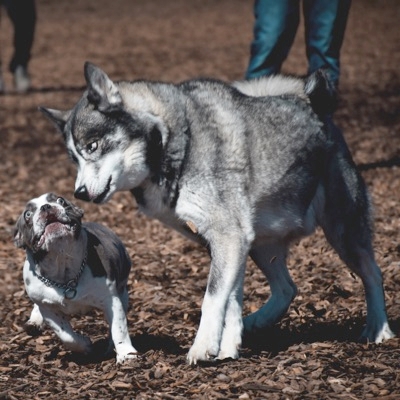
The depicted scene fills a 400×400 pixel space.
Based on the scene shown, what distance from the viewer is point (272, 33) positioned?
6711 mm

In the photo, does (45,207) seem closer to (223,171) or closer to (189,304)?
(223,171)

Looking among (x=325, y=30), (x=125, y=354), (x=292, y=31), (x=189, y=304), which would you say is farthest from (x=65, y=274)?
(x=325, y=30)

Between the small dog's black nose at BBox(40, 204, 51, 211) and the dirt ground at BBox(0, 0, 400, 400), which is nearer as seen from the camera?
the dirt ground at BBox(0, 0, 400, 400)

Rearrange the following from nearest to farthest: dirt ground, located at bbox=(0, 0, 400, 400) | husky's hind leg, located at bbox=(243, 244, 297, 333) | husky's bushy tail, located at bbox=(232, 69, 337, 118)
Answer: dirt ground, located at bbox=(0, 0, 400, 400)
husky's bushy tail, located at bbox=(232, 69, 337, 118)
husky's hind leg, located at bbox=(243, 244, 297, 333)

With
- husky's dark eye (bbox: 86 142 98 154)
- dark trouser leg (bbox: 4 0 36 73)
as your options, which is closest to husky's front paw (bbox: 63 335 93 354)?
husky's dark eye (bbox: 86 142 98 154)

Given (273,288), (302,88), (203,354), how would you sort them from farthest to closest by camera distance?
1. (273,288)
2. (302,88)
3. (203,354)

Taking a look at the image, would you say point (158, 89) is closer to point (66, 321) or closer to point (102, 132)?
point (102, 132)

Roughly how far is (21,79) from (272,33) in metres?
8.14

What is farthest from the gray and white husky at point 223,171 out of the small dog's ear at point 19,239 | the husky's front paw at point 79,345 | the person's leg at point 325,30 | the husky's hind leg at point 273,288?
the person's leg at point 325,30

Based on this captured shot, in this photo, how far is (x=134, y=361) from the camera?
4504 mm

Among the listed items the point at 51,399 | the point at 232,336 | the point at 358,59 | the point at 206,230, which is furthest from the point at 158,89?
→ the point at 358,59

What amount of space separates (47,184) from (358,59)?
343 inches

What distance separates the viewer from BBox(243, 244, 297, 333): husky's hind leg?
5125mm

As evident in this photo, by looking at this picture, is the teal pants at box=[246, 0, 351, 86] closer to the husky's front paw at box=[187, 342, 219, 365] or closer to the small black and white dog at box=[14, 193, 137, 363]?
the small black and white dog at box=[14, 193, 137, 363]
